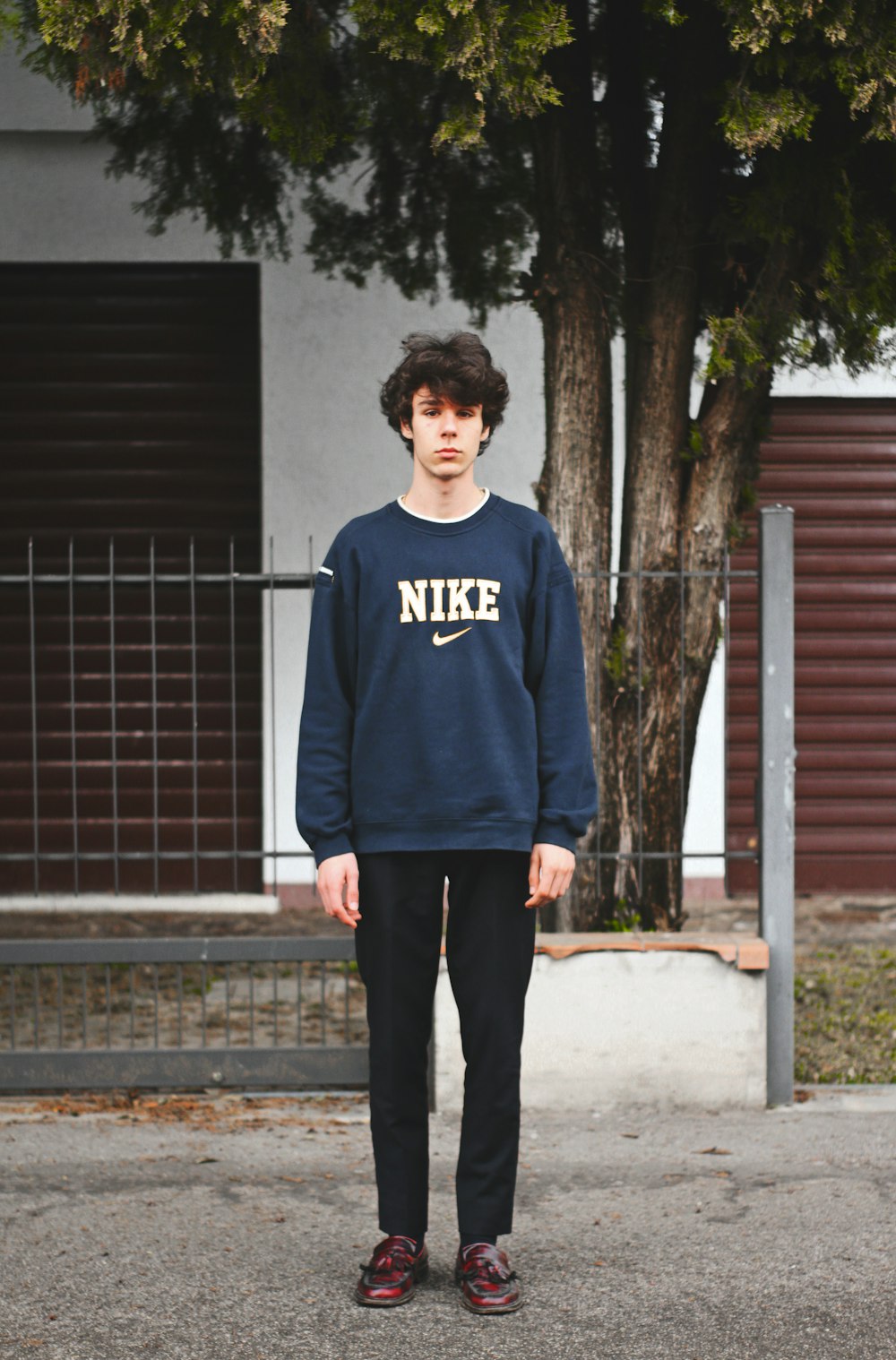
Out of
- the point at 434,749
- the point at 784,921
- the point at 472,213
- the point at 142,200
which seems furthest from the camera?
the point at 142,200

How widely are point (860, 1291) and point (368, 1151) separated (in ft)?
5.43

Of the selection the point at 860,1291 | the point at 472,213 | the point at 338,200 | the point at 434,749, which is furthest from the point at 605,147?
the point at 860,1291

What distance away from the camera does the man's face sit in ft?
10.2

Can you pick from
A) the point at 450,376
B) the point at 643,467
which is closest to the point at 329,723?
the point at 450,376

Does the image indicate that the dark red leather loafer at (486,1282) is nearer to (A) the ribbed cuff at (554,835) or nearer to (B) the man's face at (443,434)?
(A) the ribbed cuff at (554,835)

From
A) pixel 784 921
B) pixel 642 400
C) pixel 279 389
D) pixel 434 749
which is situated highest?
pixel 279 389

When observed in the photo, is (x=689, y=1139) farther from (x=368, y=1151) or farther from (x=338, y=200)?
(x=338, y=200)

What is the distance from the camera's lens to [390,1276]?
320 cm

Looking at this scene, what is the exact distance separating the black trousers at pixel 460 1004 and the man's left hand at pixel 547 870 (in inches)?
2.3

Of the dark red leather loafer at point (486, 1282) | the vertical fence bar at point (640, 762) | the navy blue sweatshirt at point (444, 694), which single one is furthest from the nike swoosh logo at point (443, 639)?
the vertical fence bar at point (640, 762)

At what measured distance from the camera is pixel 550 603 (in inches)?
126

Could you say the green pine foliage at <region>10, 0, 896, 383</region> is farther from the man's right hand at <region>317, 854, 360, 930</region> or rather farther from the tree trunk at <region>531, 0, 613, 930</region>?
the man's right hand at <region>317, 854, 360, 930</region>

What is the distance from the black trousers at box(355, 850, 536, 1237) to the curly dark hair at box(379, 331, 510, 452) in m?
0.97

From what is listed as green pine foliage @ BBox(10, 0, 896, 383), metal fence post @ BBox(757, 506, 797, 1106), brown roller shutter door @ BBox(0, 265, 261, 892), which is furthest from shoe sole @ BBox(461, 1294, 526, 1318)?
brown roller shutter door @ BBox(0, 265, 261, 892)
